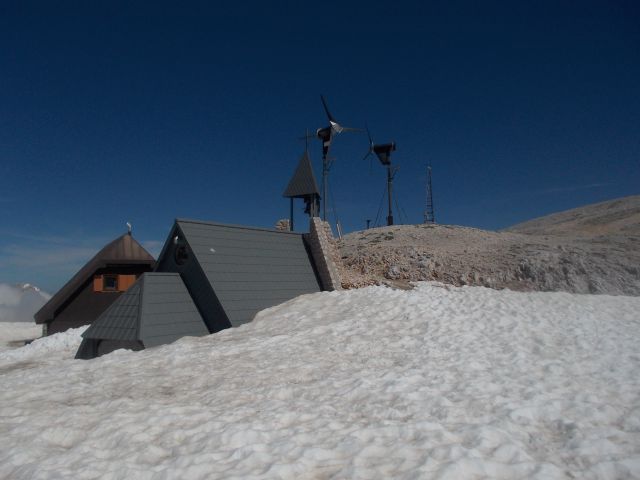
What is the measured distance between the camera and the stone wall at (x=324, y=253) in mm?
20609

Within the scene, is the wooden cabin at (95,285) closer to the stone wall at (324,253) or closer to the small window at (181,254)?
the small window at (181,254)

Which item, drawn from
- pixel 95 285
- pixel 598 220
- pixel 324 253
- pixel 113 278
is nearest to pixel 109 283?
pixel 113 278

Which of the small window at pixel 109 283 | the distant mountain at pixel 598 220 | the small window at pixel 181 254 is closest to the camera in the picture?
the small window at pixel 181 254

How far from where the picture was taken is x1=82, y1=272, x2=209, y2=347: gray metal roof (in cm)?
1473

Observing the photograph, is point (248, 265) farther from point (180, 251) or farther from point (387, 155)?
point (387, 155)

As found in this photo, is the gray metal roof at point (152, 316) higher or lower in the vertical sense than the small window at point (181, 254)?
lower

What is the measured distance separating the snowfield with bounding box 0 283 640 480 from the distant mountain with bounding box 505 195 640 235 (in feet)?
89.0

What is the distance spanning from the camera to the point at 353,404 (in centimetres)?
808

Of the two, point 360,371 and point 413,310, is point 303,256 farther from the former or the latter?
point 360,371

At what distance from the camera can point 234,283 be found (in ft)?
56.4

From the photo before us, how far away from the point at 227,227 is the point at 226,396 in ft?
36.1

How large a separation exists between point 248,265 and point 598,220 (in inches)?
1629

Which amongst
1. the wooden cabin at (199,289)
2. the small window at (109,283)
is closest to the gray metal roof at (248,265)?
the wooden cabin at (199,289)

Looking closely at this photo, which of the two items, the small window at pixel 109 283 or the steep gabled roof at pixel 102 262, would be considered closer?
the steep gabled roof at pixel 102 262
